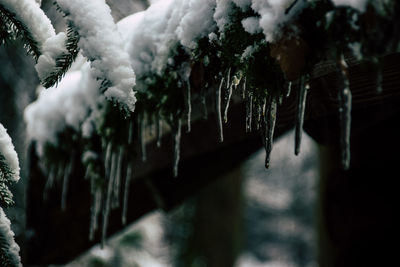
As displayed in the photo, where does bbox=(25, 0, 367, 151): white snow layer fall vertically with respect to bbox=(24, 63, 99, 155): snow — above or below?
above

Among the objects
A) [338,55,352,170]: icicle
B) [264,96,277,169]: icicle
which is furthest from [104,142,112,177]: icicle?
[338,55,352,170]: icicle

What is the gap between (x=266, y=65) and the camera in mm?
1003

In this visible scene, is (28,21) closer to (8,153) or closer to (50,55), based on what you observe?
(50,55)

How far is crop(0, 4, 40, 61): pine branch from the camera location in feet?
3.55

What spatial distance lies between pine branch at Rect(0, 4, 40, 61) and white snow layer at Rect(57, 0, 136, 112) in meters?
0.16

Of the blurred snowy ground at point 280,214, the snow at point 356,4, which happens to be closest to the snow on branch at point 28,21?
the snow at point 356,4

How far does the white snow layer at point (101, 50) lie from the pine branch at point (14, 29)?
156mm

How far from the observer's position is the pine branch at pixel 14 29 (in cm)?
108

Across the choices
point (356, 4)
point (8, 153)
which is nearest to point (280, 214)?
Answer: point (8, 153)

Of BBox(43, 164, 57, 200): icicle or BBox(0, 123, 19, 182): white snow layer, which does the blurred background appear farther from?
BBox(0, 123, 19, 182): white snow layer

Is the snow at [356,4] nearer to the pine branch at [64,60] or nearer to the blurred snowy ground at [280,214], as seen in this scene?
the pine branch at [64,60]

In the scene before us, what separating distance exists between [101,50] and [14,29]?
306 mm

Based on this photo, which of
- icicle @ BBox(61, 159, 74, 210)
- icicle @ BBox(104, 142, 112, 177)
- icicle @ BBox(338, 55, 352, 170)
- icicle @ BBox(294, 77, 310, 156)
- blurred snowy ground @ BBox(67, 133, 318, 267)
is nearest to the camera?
icicle @ BBox(338, 55, 352, 170)

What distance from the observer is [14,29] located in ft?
3.63
